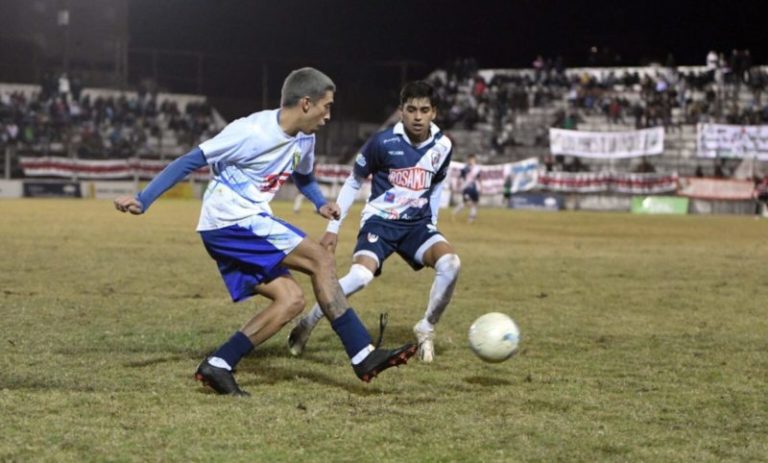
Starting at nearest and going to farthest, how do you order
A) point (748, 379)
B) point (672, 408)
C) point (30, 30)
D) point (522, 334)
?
1. point (672, 408)
2. point (748, 379)
3. point (522, 334)
4. point (30, 30)

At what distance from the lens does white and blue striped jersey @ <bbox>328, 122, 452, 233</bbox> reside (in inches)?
322

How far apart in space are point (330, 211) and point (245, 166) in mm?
948

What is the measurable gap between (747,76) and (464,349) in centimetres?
4207

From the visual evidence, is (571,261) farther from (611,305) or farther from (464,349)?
(464,349)

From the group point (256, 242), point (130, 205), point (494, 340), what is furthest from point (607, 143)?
point (130, 205)

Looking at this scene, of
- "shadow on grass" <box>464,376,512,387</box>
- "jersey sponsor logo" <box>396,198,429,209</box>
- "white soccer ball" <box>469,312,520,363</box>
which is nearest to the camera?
"shadow on grass" <box>464,376,512,387</box>

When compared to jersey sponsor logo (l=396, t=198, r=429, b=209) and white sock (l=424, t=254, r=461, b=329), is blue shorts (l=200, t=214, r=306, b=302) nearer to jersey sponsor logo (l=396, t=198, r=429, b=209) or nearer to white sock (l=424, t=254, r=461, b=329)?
white sock (l=424, t=254, r=461, b=329)

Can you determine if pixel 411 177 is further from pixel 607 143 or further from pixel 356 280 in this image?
pixel 607 143

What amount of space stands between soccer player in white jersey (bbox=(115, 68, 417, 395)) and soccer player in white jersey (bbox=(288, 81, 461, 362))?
148 centimetres

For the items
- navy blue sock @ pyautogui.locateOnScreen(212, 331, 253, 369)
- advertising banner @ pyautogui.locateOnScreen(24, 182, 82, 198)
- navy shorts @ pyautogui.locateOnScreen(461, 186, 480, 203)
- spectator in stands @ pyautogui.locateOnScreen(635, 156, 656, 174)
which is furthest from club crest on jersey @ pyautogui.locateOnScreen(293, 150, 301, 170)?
advertising banner @ pyautogui.locateOnScreen(24, 182, 82, 198)

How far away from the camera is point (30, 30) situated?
54.7 metres

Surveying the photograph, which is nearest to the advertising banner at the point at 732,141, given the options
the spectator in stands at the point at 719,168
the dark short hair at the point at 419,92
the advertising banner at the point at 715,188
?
the spectator in stands at the point at 719,168

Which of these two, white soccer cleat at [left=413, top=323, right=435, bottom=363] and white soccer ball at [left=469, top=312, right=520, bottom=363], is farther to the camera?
white soccer cleat at [left=413, top=323, right=435, bottom=363]

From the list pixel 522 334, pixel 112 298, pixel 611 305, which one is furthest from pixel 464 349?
pixel 112 298
